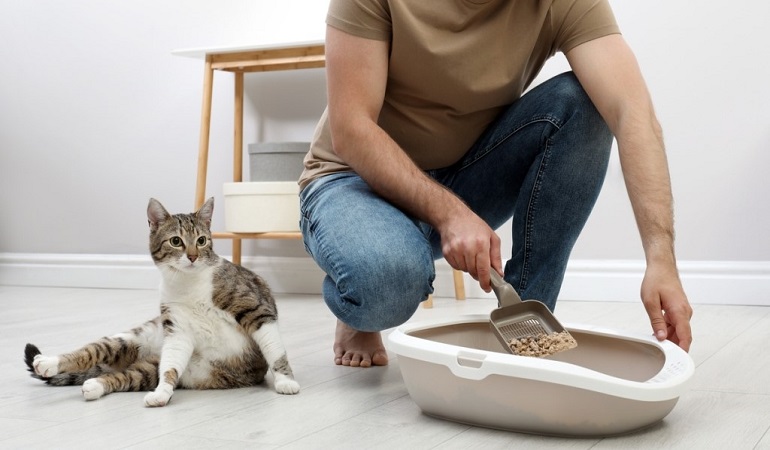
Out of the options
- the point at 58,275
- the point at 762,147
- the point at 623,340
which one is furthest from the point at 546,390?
the point at 58,275

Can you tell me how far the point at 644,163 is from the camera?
4.33 ft

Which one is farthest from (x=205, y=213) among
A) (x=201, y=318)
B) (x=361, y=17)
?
(x=361, y=17)

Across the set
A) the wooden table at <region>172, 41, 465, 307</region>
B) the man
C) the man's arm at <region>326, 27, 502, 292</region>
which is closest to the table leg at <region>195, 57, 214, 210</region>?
the wooden table at <region>172, 41, 465, 307</region>

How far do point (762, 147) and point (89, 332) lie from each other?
1.95 m

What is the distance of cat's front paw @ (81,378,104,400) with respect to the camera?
137 centimetres

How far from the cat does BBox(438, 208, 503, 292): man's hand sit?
14.5 inches

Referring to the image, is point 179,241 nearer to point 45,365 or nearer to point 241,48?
point 45,365

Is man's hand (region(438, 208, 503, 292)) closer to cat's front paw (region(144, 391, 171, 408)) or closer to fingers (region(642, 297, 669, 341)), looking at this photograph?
fingers (region(642, 297, 669, 341))

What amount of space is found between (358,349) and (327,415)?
1.37ft

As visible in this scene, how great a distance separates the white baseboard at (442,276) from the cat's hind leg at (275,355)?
4.70ft

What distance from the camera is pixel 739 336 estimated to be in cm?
192

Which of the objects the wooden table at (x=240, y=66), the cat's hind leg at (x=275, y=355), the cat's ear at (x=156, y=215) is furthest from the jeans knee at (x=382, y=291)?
the wooden table at (x=240, y=66)

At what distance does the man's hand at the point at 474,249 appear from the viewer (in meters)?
1.23

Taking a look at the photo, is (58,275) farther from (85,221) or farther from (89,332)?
(89,332)
